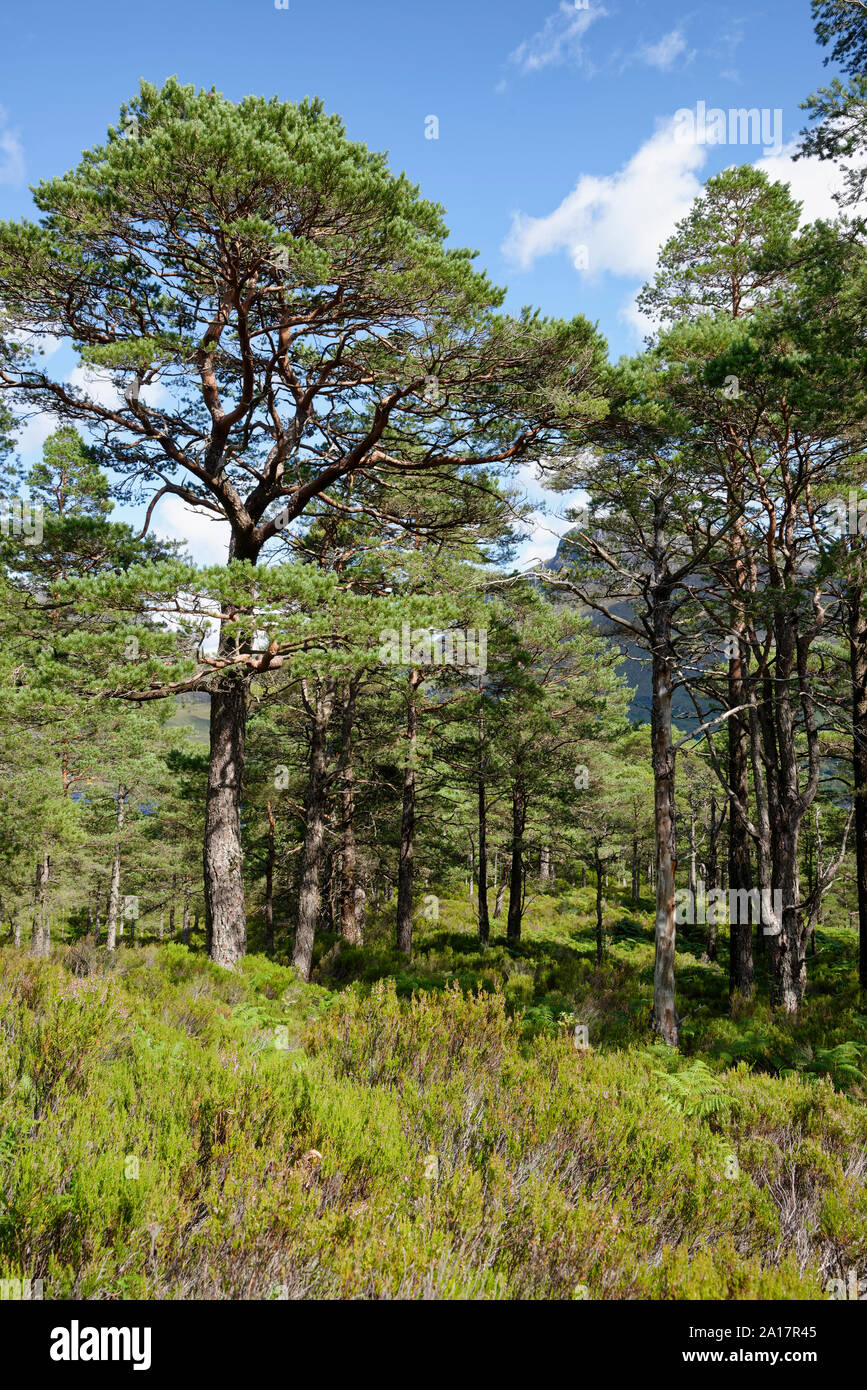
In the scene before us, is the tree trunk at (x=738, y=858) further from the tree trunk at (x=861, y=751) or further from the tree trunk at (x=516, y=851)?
the tree trunk at (x=516, y=851)

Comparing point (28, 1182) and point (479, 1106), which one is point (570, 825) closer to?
point (479, 1106)

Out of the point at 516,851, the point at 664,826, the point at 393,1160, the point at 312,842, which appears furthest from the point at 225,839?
the point at 516,851

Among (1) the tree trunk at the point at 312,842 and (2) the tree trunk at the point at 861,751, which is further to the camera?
(2) the tree trunk at the point at 861,751

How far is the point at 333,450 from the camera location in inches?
396

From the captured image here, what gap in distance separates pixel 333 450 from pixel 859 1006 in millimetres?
12425

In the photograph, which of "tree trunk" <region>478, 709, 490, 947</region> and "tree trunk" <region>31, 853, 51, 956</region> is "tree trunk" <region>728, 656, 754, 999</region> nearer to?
"tree trunk" <region>478, 709, 490, 947</region>

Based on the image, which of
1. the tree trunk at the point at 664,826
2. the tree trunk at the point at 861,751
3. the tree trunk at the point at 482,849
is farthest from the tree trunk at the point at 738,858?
the tree trunk at the point at 482,849

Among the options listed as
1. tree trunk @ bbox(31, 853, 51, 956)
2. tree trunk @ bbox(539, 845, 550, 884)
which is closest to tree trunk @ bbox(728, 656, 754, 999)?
tree trunk @ bbox(539, 845, 550, 884)

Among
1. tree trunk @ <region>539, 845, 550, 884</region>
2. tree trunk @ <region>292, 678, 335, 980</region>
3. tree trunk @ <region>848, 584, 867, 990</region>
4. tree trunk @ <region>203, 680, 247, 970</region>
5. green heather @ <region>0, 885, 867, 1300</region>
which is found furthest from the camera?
tree trunk @ <region>539, 845, 550, 884</region>

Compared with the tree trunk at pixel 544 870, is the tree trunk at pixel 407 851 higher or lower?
higher

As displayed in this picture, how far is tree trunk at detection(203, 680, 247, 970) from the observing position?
8773 mm

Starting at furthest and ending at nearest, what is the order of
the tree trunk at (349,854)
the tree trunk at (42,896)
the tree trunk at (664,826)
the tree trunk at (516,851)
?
the tree trunk at (42,896), the tree trunk at (516,851), the tree trunk at (349,854), the tree trunk at (664,826)

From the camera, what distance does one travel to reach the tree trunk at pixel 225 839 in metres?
8.77

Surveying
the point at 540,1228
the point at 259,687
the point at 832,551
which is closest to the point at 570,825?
the point at 259,687
